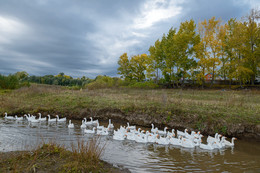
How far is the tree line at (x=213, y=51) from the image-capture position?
35.5 meters

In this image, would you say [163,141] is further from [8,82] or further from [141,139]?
[8,82]

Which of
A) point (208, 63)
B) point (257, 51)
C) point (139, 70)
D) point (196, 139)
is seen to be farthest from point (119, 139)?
point (139, 70)

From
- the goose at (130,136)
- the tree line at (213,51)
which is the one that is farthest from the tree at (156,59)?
the goose at (130,136)

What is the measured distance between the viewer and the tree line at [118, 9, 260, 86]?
3550 centimetres

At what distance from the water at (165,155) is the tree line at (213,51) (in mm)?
29129

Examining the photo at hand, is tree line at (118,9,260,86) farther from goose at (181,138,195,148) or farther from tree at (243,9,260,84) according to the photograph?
goose at (181,138,195,148)

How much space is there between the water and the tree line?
29129 mm

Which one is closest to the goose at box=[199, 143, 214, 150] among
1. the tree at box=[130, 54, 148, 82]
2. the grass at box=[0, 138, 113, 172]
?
the grass at box=[0, 138, 113, 172]

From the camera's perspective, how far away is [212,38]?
36.4 meters

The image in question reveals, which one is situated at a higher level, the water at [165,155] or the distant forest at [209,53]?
the distant forest at [209,53]

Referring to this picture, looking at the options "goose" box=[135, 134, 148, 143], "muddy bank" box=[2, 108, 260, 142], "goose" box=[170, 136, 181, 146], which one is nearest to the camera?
"goose" box=[170, 136, 181, 146]

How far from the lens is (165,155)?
8555 mm

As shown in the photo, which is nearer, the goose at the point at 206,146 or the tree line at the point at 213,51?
the goose at the point at 206,146

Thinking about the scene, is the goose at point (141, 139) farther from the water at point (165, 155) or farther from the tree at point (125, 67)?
the tree at point (125, 67)
